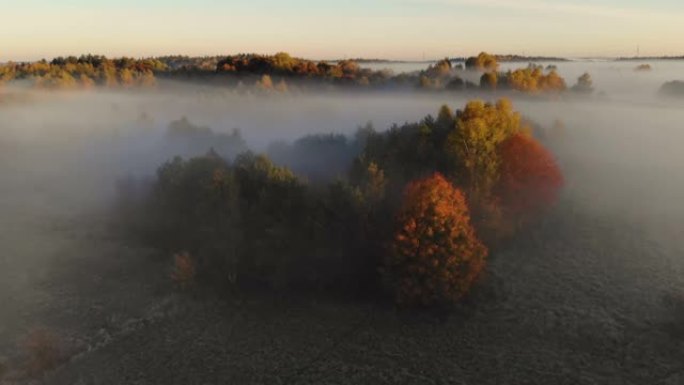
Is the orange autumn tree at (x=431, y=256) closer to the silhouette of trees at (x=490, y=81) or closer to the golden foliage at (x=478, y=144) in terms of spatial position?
the golden foliage at (x=478, y=144)

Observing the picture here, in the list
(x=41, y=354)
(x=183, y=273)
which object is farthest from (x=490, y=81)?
(x=41, y=354)

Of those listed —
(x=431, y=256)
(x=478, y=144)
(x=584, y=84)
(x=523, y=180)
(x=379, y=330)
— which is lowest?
(x=379, y=330)

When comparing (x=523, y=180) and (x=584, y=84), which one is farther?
A: (x=584, y=84)

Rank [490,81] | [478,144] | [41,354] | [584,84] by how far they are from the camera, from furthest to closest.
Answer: [584,84], [490,81], [478,144], [41,354]

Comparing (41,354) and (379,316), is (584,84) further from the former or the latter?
(41,354)

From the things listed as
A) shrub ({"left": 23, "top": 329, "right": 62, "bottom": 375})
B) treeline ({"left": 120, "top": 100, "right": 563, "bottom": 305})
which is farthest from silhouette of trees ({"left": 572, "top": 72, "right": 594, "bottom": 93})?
shrub ({"left": 23, "top": 329, "right": 62, "bottom": 375})

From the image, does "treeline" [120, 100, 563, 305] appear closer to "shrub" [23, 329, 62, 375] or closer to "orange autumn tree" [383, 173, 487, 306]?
"orange autumn tree" [383, 173, 487, 306]

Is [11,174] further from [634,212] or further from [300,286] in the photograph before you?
[634,212]
